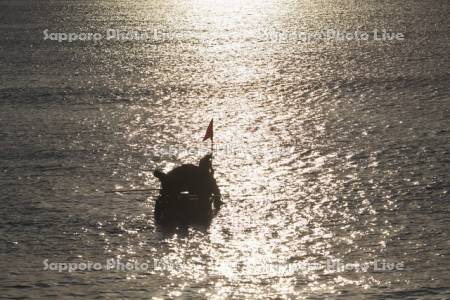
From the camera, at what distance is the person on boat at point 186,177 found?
1406 inches

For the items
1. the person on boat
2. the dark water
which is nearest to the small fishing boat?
the person on boat

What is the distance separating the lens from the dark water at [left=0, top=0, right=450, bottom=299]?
31.5 metres

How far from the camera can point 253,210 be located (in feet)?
123

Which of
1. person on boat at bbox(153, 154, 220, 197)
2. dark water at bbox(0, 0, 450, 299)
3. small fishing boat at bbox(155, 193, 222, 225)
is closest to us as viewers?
dark water at bbox(0, 0, 450, 299)

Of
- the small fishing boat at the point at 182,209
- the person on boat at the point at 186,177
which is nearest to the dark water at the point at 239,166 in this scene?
the small fishing boat at the point at 182,209

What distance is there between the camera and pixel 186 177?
35.8 meters

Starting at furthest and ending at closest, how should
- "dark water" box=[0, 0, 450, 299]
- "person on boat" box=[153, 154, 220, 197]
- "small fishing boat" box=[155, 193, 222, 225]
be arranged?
"small fishing boat" box=[155, 193, 222, 225] < "person on boat" box=[153, 154, 220, 197] < "dark water" box=[0, 0, 450, 299]

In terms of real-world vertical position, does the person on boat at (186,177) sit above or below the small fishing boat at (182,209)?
above

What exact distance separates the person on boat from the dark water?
4.86 ft

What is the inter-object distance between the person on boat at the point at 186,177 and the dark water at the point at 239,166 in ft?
4.86

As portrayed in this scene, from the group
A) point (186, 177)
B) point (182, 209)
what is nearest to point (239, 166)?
point (182, 209)

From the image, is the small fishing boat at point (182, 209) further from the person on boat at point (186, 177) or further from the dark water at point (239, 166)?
the dark water at point (239, 166)

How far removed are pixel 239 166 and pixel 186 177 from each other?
8.40 metres

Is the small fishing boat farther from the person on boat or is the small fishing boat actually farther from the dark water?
the dark water
